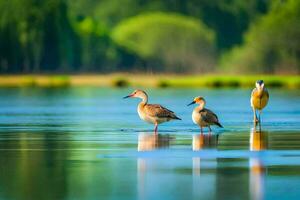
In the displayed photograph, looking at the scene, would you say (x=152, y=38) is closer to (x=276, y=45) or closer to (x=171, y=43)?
(x=171, y=43)

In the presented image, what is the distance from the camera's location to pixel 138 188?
45.0 ft

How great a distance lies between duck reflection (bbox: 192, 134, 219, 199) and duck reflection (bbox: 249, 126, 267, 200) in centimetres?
48

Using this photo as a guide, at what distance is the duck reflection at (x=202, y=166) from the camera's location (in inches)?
532

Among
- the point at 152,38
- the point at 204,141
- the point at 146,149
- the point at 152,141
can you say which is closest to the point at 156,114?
the point at 152,141

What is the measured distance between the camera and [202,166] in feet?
52.1

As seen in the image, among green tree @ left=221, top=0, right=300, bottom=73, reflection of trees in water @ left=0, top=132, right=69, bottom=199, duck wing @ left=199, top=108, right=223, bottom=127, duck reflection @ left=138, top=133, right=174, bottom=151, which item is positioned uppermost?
green tree @ left=221, top=0, right=300, bottom=73

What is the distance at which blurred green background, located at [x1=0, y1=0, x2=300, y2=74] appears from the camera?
100375 mm

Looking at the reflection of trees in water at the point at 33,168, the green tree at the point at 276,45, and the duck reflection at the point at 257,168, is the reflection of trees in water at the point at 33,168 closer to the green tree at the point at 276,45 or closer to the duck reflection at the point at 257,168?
the duck reflection at the point at 257,168

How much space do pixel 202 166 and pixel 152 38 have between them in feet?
344

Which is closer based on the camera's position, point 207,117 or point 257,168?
point 257,168

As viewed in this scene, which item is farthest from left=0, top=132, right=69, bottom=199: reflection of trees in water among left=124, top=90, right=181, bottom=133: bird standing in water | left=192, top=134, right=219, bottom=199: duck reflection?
left=124, top=90, right=181, bottom=133: bird standing in water

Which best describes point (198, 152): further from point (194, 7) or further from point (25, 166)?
point (194, 7)

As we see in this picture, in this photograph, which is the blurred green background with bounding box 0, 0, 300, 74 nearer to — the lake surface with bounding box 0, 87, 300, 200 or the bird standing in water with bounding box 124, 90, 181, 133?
the lake surface with bounding box 0, 87, 300, 200

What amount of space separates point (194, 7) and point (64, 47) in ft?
161
